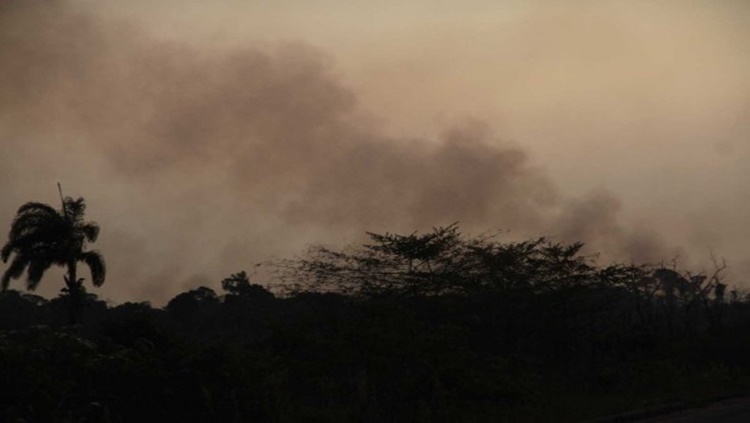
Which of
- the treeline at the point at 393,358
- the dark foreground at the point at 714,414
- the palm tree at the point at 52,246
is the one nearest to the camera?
the treeline at the point at 393,358

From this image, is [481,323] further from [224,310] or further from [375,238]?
[224,310]

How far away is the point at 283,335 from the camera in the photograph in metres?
14.6

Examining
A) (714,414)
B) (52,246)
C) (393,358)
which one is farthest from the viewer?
(52,246)

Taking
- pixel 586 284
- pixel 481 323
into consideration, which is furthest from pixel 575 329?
pixel 481 323

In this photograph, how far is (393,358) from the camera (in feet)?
46.5

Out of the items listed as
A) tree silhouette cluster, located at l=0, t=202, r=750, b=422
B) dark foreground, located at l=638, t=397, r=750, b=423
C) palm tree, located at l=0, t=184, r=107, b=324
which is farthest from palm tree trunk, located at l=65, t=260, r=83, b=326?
dark foreground, located at l=638, t=397, r=750, b=423

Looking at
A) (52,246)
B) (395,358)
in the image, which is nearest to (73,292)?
(52,246)

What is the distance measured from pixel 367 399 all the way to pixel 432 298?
9992 mm

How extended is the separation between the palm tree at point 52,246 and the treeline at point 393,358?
1358 centimetres

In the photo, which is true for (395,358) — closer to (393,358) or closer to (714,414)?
(393,358)

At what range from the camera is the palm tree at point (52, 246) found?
35.5 meters

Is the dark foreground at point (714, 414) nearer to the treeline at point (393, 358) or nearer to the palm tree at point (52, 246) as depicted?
the treeline at point (393, 358)

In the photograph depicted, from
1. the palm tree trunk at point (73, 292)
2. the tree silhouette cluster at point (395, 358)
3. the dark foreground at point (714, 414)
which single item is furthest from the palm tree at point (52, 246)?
the dark foreground at point (714, 414)

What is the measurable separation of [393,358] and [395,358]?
0.06 m
